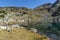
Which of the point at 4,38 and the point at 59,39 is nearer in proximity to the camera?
the point at 4,38

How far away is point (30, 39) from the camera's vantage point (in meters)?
32.9

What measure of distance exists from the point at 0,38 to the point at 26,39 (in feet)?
14.2

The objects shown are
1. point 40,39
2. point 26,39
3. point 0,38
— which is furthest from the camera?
point 40,39

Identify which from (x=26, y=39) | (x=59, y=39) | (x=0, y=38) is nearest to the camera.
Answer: (x=0, y=38)

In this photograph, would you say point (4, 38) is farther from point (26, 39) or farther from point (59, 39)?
point (59, 39)

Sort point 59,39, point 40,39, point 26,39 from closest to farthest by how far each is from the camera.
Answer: point 26,39 → point 40,39 → point 59,39

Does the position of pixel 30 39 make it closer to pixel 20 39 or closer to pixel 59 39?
pixel 20 39

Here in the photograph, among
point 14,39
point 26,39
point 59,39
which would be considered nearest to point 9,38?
point 14,39

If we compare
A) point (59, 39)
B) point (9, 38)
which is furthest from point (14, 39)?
point (59, 39)

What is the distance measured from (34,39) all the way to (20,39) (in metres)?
3.16

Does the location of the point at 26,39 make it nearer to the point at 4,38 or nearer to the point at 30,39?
the point at 30,39

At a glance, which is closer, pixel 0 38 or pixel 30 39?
pixel 0 38

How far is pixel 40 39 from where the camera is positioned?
34.6 metres

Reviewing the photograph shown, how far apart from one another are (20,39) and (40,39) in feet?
15.4
